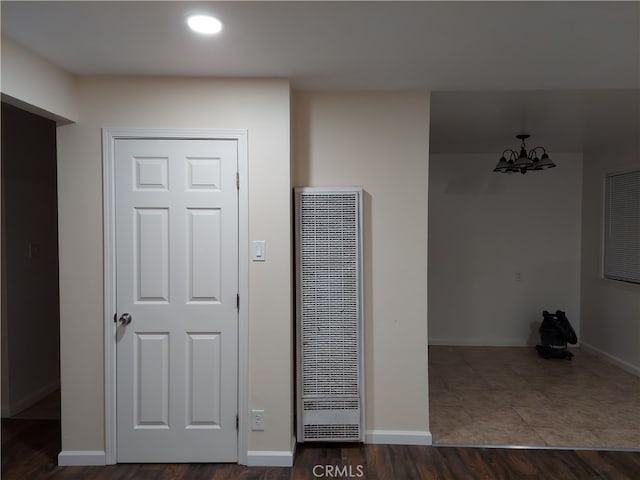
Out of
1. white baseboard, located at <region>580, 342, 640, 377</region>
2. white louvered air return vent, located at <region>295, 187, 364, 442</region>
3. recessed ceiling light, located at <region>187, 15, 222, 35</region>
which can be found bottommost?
white baseboard, located at <region>580, 342, 640, 377</region>

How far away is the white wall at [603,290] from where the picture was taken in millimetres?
4418

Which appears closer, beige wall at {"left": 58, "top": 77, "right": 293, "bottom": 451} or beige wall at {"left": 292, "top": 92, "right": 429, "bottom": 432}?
beige wall at {"left": 58, "top": 77, "right": 293, "bottom": 451}

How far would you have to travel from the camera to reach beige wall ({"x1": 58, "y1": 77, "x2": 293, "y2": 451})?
2.57 m

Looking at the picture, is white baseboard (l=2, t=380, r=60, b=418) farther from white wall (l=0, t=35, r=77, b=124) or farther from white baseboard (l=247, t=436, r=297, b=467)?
white wall (l=0, t=35, r=77, b=124)

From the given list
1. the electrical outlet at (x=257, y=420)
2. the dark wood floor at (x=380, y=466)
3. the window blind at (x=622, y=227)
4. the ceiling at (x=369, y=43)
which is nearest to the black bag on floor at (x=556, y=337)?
the window blind at (x=622, y=227)

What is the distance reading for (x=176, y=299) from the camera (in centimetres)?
259

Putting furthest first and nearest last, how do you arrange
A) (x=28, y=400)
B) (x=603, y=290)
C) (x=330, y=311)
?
(x=603, y=290)
(x=28, y=400)
(x=330, y=311)

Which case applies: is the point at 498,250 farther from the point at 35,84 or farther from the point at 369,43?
the point at 35,84

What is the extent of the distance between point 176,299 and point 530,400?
309cm

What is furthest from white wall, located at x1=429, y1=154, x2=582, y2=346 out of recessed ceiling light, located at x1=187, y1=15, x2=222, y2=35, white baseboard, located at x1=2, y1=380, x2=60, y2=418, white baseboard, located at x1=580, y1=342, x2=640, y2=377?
white baseboard, located at x1=2, y1=380, x2=60, y2=418

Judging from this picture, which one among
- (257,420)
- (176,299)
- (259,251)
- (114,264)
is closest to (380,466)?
(257,420)

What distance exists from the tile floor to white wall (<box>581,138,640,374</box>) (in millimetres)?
208

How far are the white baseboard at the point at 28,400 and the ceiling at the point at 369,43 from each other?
A: 2.61 meters

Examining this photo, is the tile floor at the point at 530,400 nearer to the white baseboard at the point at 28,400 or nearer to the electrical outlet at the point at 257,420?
the electrical outlet at the point at 257,420
